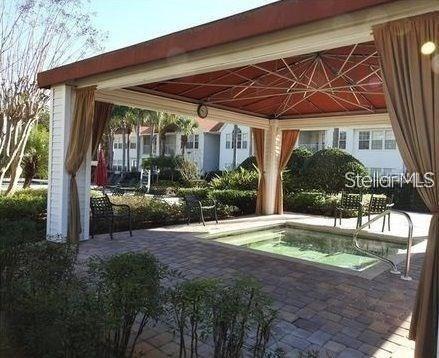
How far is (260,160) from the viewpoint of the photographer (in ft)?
39.2

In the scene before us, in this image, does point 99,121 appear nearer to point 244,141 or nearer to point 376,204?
point 376,204

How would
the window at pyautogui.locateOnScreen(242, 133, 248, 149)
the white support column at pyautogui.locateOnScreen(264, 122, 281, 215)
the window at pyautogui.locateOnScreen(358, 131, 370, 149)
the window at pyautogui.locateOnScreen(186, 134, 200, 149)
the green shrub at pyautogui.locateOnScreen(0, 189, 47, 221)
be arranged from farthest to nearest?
1. the window at pyautogui.locateOnScreen(186, 134, 200, 149)
2. the window at pyautogui.locateOnScreen(242, 133, 248, 149)
3. the window at pyautogui.locateOnScreen(358, 131, 370, 149)
4. the white support column at pyautogui.locateOnScreen(264, 122, 281, 215)
5. the green shrub at pyautogui.locateOnScreen(0, 189, 47, 221)

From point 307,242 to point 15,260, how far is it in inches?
257

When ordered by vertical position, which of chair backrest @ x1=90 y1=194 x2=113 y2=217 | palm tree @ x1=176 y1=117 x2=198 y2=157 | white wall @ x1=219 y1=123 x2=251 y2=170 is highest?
palm tree @ x1=176 y1=117 x2=198 y2=157

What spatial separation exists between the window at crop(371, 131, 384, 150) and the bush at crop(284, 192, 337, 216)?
13.3 metres

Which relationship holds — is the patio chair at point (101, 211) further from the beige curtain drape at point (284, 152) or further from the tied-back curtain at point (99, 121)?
the beige curtain drape at point (284, 152)

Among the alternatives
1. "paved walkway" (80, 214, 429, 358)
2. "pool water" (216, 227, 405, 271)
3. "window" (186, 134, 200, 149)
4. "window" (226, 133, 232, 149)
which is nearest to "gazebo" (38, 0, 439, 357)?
"paved walkway" (80, 214, 429, 358)

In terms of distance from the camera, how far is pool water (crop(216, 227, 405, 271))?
23.4ft

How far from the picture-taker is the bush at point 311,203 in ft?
41.7

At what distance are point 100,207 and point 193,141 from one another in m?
28.9

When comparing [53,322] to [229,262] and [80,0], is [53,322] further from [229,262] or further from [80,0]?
[80,0]

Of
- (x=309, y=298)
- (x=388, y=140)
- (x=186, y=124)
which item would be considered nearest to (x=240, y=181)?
(x=309, y=298)

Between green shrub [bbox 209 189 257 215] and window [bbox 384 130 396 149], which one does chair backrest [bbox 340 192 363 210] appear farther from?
window [bbox 384 130 396 149]

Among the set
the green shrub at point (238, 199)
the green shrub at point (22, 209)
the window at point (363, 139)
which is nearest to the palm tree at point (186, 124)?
the window at point (363, 139)
